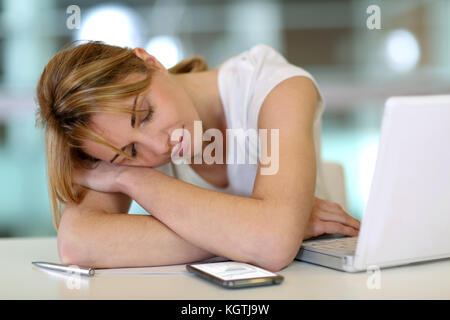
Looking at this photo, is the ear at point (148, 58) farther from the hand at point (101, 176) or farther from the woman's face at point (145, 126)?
the hand at point (101, 176)

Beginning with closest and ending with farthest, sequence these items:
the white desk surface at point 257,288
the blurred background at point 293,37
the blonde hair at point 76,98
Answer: the white desk surface at point 257,288, the blonde hair at point 76,98, the blurred background at point 293,37

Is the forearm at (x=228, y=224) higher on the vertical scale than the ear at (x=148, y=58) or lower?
lower

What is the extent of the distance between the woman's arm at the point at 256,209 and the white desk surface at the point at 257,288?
52 mm

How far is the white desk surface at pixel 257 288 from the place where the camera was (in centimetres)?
65

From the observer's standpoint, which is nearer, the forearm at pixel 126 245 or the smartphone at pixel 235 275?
the smartphone at pixel 235 275

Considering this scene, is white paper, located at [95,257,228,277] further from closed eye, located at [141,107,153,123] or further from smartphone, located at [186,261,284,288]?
closed eye, located at [141,107,153,123]

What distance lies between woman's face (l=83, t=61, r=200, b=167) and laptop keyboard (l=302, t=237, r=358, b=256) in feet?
1.03

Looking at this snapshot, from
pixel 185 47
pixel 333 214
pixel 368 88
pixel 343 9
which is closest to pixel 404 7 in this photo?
pixel 343 9

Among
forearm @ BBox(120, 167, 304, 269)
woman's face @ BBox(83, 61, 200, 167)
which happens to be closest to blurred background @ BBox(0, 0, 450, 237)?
woman's face @ BBox(83, 61, 200, 167)

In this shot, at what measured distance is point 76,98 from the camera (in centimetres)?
91

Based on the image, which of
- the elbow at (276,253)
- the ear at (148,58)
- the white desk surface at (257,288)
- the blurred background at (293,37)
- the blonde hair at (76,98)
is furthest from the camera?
the blurred background at (293,37)

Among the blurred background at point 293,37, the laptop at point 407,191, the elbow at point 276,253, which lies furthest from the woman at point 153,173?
the blurred background at point 293,37

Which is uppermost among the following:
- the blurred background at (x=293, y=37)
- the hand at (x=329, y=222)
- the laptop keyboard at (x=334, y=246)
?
the blurred background at (x=293, y=37)
